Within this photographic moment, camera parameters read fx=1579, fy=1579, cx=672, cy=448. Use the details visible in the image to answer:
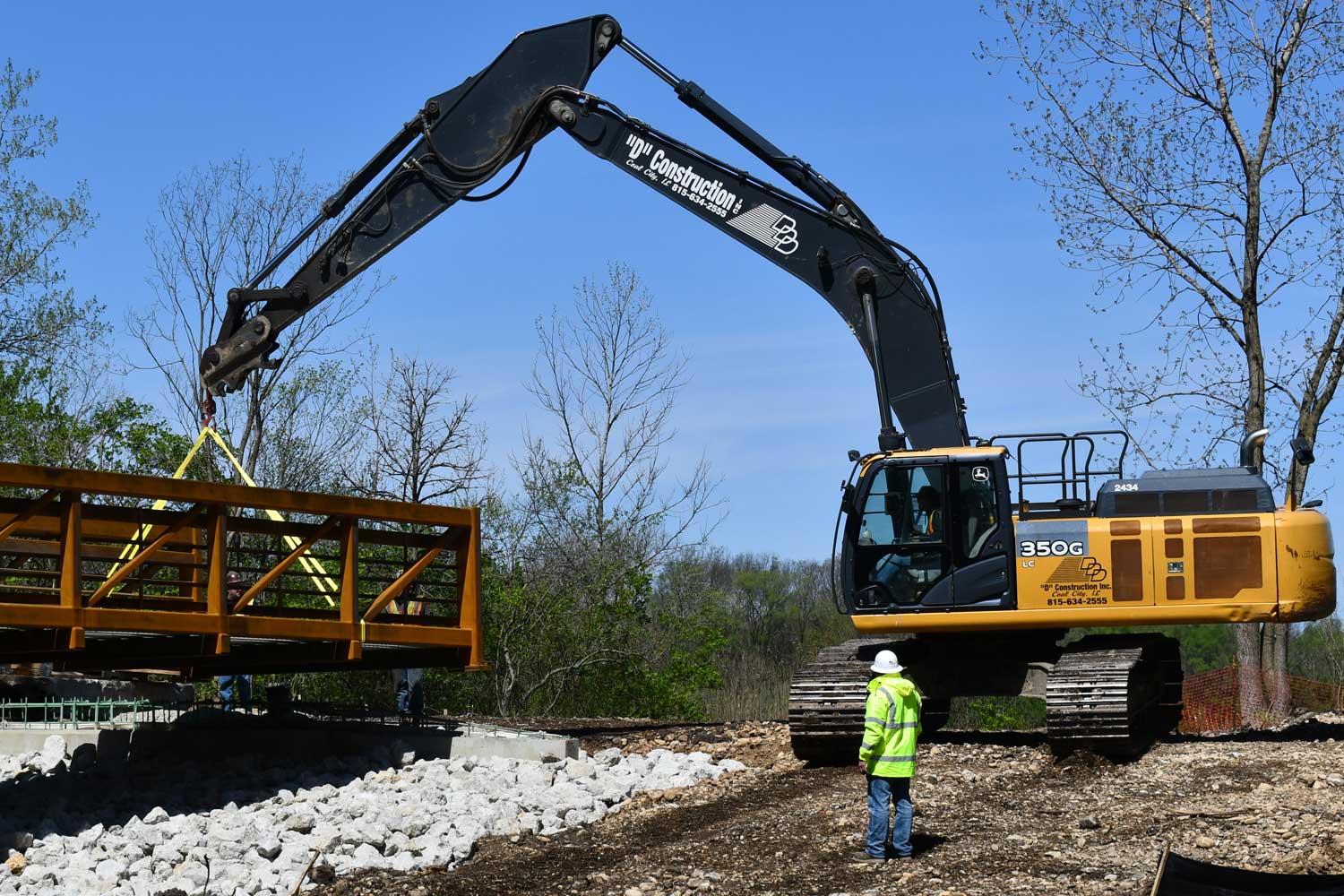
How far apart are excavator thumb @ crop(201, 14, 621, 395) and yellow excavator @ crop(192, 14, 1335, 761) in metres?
0.02

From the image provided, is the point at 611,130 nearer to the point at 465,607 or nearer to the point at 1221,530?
the point at 465,607

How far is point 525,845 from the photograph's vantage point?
1191 cm

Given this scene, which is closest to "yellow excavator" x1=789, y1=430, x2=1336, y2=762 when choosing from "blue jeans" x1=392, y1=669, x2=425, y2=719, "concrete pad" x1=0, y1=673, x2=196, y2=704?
"blue jeans" x1=392, y1=669, x2=425, y2=719

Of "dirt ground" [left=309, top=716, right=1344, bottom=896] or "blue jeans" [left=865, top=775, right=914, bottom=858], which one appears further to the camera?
"blue jeans" [left=865, top=775, right=914, bottom=858]

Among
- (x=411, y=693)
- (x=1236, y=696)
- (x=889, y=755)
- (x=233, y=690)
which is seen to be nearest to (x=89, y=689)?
(x=233, y=690)

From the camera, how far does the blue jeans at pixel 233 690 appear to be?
17406mm

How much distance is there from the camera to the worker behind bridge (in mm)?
10281

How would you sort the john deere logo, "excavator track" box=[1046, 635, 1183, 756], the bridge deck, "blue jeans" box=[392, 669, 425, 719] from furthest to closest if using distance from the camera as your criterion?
"blue jeans" box=[392, 669, 425, 719] < the john deere logo < "excavator track" box=[1046, 635, 1183, 756] < the bridge deck

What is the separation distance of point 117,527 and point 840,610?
8.84 m

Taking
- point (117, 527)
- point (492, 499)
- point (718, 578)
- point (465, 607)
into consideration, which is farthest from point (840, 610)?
point (718, 578)

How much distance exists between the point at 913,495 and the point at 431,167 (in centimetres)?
616

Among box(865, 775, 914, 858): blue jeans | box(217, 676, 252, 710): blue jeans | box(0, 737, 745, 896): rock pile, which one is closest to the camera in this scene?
box(865, 775, 914, 858): blue jeans

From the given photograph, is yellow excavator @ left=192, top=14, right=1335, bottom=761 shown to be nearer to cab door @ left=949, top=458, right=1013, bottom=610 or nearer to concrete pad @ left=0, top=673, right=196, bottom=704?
cab door @ left=949, top=458, right=1013, bottom=610

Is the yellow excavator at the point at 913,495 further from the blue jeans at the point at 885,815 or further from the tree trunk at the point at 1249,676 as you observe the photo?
the tree trunk at the point at 1249,676
